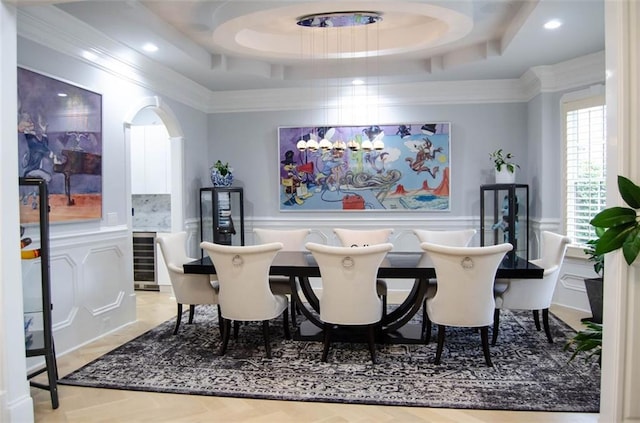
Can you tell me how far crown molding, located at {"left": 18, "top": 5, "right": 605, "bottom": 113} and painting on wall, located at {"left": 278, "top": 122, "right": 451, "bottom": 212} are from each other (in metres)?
0.38

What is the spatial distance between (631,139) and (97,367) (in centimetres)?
366

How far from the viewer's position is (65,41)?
12.3 feet

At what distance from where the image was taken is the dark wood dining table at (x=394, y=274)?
356 cm

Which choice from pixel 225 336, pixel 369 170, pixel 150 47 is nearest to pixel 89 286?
pixel 225 336

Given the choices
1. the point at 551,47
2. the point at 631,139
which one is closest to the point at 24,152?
the point at 631,139

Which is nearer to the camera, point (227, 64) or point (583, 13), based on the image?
point (583, 13)

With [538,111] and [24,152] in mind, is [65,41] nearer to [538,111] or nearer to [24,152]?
[24,152]

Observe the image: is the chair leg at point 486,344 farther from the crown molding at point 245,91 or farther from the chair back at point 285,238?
the crown molding at point 245,91

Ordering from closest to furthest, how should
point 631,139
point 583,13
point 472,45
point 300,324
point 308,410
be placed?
point 631,139 < point 308,410 < point 583,13 < point 300,324 < point 472,45

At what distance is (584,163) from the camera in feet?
16.4

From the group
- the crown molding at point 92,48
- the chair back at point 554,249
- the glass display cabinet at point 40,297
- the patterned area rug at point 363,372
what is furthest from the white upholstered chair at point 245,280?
the chair back at point 554,249

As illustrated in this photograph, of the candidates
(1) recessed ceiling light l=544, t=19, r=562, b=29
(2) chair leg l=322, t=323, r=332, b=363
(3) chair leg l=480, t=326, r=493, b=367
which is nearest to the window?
(1) recessed ceiling light l=544, t=19, r=562, b=29

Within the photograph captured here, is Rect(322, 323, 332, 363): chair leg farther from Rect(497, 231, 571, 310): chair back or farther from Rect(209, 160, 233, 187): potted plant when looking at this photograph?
Rect(209, 160, 233, 187): potted plant

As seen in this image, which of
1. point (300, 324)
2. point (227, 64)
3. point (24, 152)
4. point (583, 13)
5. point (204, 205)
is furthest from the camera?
point (204, 205)
